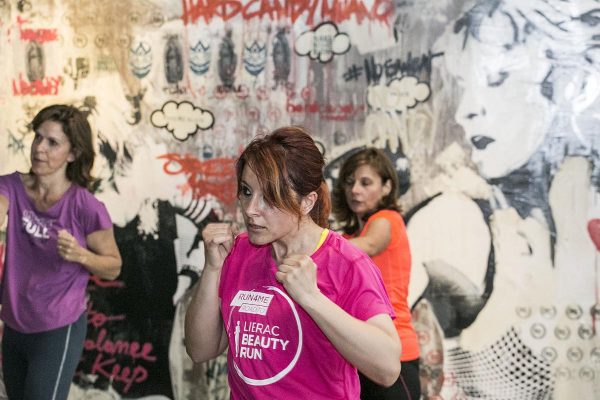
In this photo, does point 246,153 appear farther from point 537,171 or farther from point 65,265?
point 537,171

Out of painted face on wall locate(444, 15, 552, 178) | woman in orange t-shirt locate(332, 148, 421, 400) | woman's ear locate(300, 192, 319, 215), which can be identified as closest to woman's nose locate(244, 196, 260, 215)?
woman's ear locate(300, 192, 319, 215)

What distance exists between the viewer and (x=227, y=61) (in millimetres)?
3973

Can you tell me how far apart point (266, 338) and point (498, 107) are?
2.39 meters

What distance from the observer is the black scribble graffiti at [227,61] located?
396 cm

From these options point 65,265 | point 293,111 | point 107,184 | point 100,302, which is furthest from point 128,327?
point 293,111

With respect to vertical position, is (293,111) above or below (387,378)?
above

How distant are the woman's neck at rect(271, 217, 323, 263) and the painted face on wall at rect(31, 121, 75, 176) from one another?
4.73 feet

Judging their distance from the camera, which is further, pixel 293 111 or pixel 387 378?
pixel 293 111

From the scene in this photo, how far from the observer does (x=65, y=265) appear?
298cm

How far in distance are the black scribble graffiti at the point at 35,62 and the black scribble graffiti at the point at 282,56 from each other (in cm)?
126

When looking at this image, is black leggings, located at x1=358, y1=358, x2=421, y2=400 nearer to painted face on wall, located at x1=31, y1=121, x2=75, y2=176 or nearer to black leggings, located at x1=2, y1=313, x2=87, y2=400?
black leggings, located at x1=2, y1=313, x2=87, y2=400

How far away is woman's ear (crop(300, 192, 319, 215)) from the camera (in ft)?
6.21

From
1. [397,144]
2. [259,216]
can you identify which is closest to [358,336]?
[259,216]

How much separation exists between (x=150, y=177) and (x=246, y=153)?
7.36 ft
